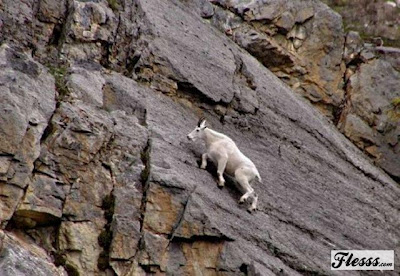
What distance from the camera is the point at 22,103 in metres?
15.1

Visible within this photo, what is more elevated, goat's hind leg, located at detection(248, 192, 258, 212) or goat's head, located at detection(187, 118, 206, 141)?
goat's head, located at detection(187, 118, 206, 141)

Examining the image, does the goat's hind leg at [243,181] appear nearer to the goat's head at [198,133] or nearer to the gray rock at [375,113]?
the goat's head at [198,133]

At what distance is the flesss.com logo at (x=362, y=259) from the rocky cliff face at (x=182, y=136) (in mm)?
302

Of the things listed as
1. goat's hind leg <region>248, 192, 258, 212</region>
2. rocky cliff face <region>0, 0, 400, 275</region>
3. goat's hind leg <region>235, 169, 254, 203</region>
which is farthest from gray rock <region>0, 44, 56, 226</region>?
goat's hind leg <region>248, 192, 258, 212</region>

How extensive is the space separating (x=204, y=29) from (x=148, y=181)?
9667mm

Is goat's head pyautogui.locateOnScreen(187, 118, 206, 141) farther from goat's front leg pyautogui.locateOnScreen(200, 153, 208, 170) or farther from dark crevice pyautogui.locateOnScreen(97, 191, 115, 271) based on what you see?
dark crevice pyautogui.locateOnScreen(97, 191, 115, 271)

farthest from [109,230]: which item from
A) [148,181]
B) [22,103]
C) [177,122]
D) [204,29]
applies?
[204,29]

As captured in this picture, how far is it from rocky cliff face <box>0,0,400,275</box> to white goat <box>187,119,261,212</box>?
36cm

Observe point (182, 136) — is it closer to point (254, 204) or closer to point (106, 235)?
point (254, 204)

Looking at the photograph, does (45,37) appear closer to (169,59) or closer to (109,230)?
(169,59)

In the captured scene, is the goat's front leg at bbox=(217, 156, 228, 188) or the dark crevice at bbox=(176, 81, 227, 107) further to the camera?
the dark crevice at bbox=(176, 81, 227, 107)

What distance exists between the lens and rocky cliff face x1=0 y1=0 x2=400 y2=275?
14.5 meters

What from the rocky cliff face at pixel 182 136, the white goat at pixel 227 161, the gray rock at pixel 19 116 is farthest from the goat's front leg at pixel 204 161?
the gray rock at pixel 19 116

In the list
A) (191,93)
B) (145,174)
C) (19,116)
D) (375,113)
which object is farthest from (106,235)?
(375,113)
